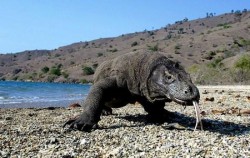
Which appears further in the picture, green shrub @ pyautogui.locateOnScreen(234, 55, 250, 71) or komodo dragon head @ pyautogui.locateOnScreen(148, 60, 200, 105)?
green shrub @ pyautogui.locateOnScreen(234, 55, 250, 71)

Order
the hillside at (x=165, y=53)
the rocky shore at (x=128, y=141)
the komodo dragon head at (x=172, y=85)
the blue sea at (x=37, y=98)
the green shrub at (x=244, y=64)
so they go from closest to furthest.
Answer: the rocky shore at (x=128, y=141)
the komodo dragon head at (x=172, y=85)
the blue sea at (x=37, y=98)
the green shrub at (x=244, y=64)
the hillside at (x=165, y=53)

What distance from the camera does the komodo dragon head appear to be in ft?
24.7

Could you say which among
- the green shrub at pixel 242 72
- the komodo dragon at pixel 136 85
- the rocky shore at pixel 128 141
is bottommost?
the green shrub at pixel 242 72

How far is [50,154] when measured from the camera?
6430mm

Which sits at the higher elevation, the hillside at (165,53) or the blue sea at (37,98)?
the hillside at (165,53)

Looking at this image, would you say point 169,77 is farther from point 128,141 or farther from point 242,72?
point 242,72

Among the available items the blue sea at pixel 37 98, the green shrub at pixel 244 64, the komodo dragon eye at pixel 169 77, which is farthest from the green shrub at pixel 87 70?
the komodo dragon eye at pixel 169 77

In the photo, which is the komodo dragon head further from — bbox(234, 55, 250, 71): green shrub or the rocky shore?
bbox(234, 55, 250, 71): green shrub

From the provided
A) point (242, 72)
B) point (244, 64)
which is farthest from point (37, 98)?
point (244, 64)

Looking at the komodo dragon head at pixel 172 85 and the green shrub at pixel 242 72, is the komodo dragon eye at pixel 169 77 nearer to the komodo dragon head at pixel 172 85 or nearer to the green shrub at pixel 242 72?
the komodo dragon head at pixel 172 85

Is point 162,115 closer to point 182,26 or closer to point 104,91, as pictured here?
point 104,91

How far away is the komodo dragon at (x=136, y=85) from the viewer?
27.1 feet

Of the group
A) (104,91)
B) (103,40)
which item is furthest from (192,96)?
(103,40)

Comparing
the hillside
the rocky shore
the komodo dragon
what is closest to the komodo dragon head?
the komodo dragon
